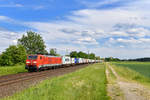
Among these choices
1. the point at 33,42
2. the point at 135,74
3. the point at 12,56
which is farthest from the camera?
the point at 33,42

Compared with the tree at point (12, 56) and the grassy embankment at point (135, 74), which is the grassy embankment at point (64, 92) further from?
the tree at point (12, 56)

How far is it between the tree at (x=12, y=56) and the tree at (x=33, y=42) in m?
32.7

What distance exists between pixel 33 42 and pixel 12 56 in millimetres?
35505

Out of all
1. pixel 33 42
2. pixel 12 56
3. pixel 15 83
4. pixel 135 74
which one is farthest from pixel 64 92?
pixel 33 42

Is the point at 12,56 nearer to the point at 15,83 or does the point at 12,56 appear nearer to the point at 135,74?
the point at 135,74

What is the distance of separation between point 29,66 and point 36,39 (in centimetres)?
5939

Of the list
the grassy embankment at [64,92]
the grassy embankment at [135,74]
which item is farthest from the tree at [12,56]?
the grassy embankment at [64,92]

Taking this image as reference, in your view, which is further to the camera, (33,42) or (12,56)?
(33,42)

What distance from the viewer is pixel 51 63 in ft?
116

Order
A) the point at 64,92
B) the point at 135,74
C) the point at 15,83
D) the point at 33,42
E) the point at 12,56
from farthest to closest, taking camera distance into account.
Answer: the point at 33,42 → the point at 12,56 → the point at 135,74 → the point at 15,83 → the point at 64,92

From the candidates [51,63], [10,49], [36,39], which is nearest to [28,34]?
[36,39]

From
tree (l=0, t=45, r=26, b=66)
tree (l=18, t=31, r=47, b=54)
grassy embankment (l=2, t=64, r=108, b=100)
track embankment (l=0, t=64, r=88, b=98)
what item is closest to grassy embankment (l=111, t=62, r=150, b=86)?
grassy embankment (l=2, t=64, r=108, b=100)

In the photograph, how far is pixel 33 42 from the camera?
3310 inches

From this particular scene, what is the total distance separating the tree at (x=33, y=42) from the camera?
8381 cm
